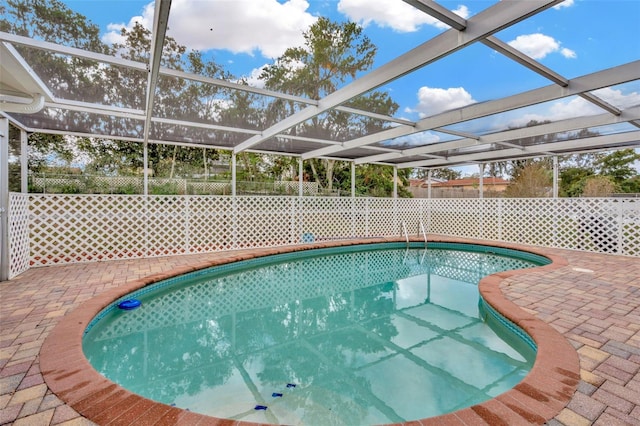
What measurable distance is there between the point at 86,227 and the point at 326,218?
616cm

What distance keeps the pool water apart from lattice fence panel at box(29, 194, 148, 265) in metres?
2.20

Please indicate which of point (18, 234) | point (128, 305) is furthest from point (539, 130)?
point (18, 234)

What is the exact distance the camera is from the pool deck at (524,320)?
1822 millimetres

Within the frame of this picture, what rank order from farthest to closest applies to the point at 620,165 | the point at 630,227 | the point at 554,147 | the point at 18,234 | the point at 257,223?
the point at 620,165, the point at 257,223, the point at 554,147, the point at 630,227, the point at 18,234

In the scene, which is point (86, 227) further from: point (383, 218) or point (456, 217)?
point (456, 217)

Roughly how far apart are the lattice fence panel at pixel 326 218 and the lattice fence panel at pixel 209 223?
87.7 inches

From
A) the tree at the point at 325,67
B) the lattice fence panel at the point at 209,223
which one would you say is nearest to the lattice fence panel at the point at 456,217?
the tree at the point at 325,67

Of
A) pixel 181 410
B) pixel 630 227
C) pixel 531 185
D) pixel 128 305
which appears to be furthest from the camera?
pixel 531 185

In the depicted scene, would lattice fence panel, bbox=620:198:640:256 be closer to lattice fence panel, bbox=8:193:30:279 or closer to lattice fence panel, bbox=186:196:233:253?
lattice fence panel, bbox=186:196:233:253

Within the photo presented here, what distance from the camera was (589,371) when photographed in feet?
7.41

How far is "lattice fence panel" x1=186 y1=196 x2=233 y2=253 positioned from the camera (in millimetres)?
7535

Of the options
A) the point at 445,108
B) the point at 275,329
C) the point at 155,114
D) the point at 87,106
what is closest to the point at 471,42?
the point at 445,108

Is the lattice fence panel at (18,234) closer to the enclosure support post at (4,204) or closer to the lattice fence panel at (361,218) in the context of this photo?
the enclosure support post at (4,204)

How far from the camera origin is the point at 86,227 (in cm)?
630
